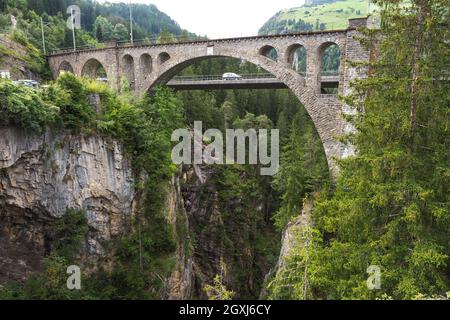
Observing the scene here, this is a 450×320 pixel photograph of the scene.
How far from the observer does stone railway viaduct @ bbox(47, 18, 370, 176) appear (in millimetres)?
19312

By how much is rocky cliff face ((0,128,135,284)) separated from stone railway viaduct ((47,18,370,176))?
11.2 metres

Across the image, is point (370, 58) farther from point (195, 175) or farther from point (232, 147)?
point (232, 147)

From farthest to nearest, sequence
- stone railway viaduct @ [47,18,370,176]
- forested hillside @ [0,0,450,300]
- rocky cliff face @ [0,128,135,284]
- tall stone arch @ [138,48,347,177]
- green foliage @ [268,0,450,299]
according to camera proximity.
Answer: tall stone arch @ [138,48,347,177] < stone railway viaduct @ [47,18,370,176] < rocky cliff face @ [0,128,135,284] < forested hillside @ [0,0,450,300] < green foliage @ [268,0,450,299]

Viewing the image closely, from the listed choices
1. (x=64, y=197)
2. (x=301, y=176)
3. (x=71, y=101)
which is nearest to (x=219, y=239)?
(x=301, y=176)

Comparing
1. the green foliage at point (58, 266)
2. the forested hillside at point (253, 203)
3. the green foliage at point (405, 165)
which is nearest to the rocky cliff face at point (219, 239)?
the forested hillside at point (253, 203)

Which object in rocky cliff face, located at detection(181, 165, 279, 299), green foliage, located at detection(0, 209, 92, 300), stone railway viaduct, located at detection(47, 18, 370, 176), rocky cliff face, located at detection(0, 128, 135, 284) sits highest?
stone railway viaduct, located at detection(47, 18, 370, 176)

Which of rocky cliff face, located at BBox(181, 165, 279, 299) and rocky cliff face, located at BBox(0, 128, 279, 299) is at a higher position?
rocky cliff face, located at BBox(0, 128, 279, 299)

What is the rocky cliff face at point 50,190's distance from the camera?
1578cm

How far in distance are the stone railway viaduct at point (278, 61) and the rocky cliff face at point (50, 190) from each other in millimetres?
11185

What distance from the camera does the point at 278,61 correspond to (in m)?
23.1

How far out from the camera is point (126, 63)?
31422mm

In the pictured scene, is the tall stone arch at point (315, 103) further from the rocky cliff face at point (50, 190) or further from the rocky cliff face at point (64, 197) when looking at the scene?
the rocky cliff face at point (50, 190)

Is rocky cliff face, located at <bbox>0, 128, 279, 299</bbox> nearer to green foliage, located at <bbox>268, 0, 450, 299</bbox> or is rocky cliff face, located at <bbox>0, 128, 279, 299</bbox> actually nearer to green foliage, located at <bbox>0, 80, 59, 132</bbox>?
green foliage, located at <bbox>0, 80, 59, 132</bbox>

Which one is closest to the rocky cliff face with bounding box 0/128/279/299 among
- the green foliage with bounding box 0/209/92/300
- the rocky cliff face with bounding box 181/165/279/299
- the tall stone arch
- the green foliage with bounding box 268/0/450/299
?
the green foliage with bounding box 0/209/92/300
